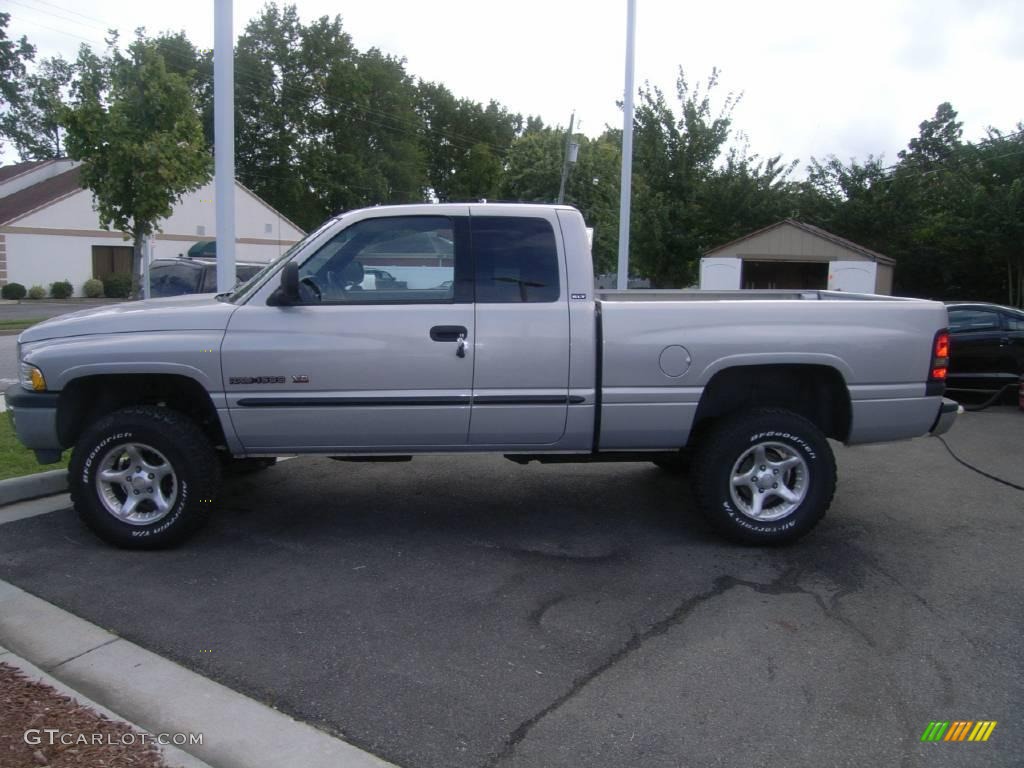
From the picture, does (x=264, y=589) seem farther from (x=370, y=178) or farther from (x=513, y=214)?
(x=370, y=178)

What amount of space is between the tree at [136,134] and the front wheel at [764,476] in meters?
16.5

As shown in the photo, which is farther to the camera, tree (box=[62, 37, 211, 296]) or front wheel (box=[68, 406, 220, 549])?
tree (box=[62, 37, 211, 296])

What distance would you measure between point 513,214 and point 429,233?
1.76 ft

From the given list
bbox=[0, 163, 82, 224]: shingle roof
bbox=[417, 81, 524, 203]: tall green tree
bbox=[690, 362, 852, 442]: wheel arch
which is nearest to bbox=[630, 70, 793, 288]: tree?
bbox=[690, 362, 852, 442]: wheel arch

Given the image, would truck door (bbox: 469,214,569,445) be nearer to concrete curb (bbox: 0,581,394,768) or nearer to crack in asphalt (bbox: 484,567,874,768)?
crack in asphalt (bbox: 484,567,874,768)

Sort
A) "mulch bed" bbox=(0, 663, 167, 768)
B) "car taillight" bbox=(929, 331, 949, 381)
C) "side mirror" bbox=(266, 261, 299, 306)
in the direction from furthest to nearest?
"car taillight" bbox=(929, 331, 949, 381) → "side mirror" bbox=(266, 261, 299, 306) → "mulch bed" bbox=(0, 663, 167, 768)

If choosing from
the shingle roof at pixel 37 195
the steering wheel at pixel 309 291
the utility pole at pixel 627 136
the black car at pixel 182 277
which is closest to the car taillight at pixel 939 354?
the steering wheel at pixel 309 291

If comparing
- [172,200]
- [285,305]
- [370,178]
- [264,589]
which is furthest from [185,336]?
[370,178]

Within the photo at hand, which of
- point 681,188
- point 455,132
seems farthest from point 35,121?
point 681,188

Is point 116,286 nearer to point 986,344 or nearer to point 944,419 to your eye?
point 986,344

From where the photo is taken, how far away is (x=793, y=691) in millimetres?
3604

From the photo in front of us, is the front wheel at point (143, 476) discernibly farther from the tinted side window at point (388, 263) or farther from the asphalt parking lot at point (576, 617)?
the tinted side window at point (388, 263)

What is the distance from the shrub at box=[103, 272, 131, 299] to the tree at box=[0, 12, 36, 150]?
784 inches

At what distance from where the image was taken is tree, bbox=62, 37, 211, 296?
18062mm
